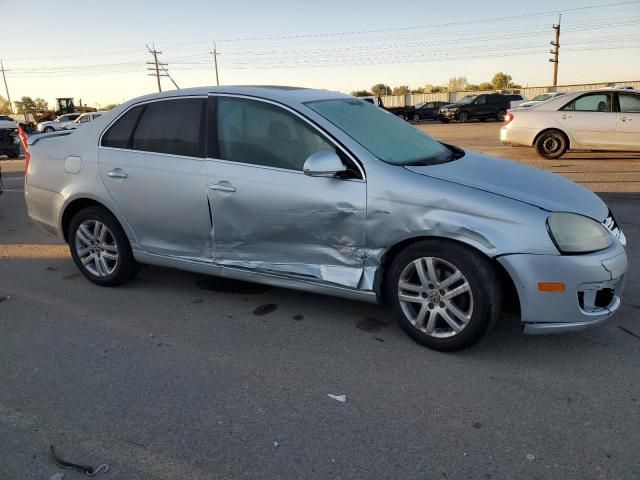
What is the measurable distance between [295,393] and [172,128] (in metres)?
2.34

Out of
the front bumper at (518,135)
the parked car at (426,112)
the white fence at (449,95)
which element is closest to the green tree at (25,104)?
the white fence at (449,95)

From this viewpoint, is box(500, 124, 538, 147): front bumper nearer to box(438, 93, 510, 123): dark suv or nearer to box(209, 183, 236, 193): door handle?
box(209, 183, 236, 193): door handle

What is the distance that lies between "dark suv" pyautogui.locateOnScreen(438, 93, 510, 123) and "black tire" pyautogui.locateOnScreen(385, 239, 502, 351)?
3279 cm

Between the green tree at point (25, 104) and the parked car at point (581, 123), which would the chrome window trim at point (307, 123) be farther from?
the green tree at point (25, 104)

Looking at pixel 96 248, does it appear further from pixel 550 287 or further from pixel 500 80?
pixel 500 80

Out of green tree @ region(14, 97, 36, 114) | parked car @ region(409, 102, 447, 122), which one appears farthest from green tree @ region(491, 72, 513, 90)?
green tree @ region(14, 97, 36, 114)

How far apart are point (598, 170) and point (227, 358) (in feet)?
30.7

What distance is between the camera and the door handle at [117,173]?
4.22 meters

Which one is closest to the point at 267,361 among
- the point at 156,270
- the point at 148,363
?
the point at 148,363

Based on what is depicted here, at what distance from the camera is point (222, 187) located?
3.75 metres

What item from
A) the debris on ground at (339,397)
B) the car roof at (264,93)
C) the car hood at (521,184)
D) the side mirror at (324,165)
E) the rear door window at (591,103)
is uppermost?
the car roof at (264,93)

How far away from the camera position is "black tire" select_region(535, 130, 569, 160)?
11688 millimetres

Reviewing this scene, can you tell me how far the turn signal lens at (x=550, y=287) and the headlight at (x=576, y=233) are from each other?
0.19 metres

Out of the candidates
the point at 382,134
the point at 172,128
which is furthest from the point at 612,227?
the point at 172,128
